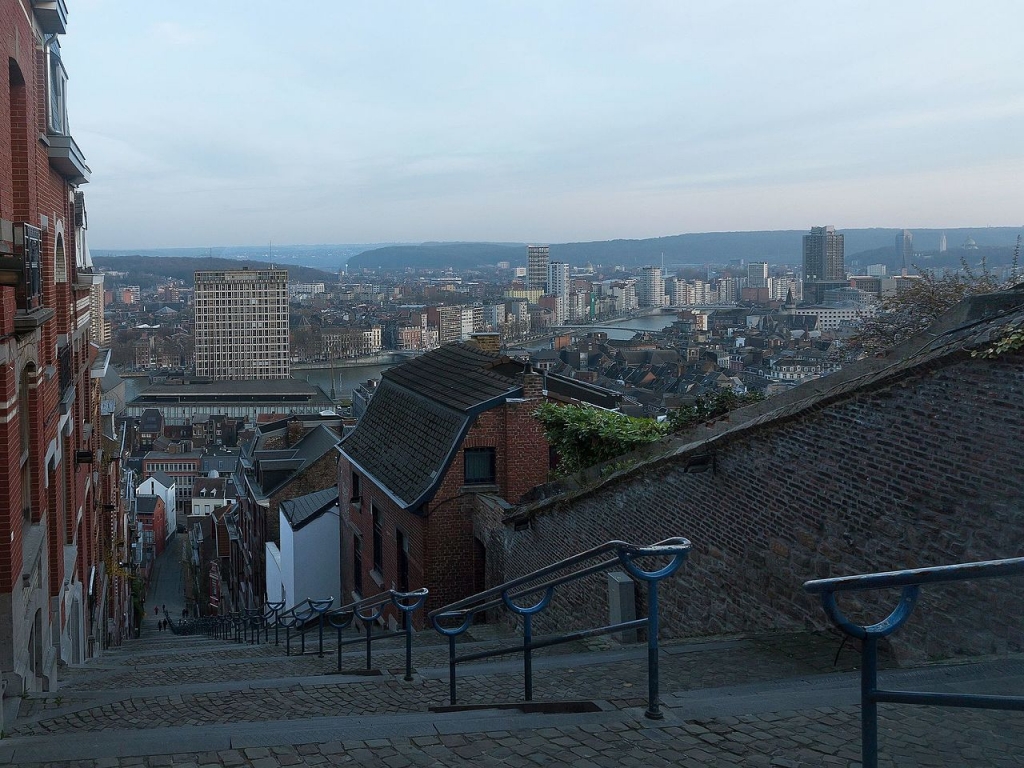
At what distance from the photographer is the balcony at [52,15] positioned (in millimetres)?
12312

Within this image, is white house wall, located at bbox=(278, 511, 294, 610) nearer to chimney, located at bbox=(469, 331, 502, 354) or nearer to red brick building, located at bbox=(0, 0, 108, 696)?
red brick building, located at bbox=(0, 0, 108, 696)

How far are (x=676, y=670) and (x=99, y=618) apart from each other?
59.7ft

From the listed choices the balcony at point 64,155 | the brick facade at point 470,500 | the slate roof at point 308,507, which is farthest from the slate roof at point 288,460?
the balcony at point 64,155

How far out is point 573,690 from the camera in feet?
23.7

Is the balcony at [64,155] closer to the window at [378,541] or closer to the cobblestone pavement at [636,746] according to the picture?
the window at [378,541]

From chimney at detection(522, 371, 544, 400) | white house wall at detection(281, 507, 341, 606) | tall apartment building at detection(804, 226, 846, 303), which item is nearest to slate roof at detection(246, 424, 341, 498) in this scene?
white house wall at detection(281, 507, 341, 606)

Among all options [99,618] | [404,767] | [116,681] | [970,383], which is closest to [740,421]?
[970,383]

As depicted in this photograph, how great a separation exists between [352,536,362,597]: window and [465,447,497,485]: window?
5198 millimetres

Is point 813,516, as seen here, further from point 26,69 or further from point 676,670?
point 26,69

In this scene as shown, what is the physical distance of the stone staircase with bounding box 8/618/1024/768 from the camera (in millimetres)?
4395

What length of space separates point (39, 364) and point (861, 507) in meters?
9.69

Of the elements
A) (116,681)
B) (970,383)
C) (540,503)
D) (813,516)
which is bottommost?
(116,681)

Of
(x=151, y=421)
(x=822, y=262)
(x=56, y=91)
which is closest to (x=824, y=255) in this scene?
(x=822, y=262)

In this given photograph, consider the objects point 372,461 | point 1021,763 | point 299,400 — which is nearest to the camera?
point 1021,763
